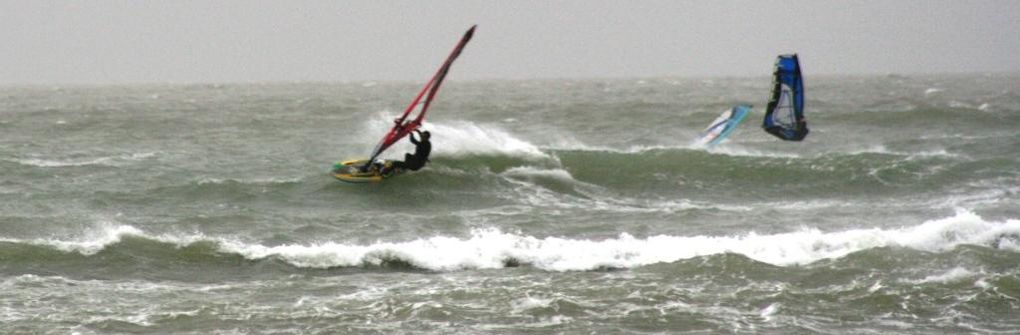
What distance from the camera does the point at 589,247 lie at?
45.8ft

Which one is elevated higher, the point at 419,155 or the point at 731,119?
the point at 731,119

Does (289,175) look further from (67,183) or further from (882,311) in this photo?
(882,311)

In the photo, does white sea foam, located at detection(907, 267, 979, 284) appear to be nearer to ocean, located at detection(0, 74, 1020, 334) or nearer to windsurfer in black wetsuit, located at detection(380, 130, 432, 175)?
ocean, located at detection(0, 74, 1020, 334)

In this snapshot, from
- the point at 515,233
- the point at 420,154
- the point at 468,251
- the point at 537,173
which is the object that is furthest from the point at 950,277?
the point at 537,173

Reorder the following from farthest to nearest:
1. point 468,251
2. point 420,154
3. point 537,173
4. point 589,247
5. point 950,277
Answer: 1. point 537,173
2. point 420,154
3. point 589,247
4. point 468,251
5. point 950,277

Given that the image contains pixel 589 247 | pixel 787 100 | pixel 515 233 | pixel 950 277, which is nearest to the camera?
pixel 950 277

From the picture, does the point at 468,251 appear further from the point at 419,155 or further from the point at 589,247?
the point at 419,155

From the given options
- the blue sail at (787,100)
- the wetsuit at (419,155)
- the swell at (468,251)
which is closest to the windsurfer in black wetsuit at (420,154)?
the wetsuit at (419,155)

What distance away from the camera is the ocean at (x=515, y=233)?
1064 centimetres

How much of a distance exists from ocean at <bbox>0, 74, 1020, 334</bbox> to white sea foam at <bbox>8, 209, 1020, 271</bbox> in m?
0.05

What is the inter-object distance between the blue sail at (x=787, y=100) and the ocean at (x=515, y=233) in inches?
54.2

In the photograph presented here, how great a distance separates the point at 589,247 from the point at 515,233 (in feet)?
5.23

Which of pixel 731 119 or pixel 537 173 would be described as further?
pixel 537 173

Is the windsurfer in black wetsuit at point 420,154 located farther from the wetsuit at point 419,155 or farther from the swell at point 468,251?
the swell at point 468,251
